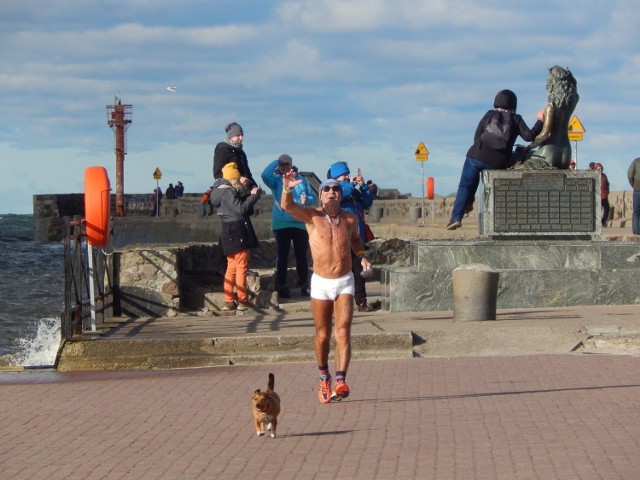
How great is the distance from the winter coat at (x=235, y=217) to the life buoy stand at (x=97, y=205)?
4.95 feet


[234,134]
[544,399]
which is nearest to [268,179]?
[234,134]

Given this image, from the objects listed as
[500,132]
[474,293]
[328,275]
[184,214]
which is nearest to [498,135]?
[500,132]

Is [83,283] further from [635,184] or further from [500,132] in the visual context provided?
[635,184]

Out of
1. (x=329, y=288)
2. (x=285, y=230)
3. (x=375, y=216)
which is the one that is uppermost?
(x=285, y=230)

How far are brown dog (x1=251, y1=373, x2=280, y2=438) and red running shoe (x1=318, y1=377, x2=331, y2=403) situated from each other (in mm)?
1355

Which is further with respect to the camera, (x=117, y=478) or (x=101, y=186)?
(x=101, y=186)

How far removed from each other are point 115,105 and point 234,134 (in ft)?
281

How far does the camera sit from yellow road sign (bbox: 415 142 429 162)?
42938 millimetres

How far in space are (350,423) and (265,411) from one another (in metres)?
0.86

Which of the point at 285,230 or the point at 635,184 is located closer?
the point at 285,230

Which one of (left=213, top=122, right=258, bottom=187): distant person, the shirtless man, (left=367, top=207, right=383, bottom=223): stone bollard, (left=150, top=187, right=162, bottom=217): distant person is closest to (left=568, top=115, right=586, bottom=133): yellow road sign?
(left=213, top=122, right=258, bottom=187): distant person

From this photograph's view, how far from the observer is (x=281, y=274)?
17094 millimetres

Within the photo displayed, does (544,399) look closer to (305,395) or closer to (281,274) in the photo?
(305,395)

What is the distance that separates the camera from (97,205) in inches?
567
